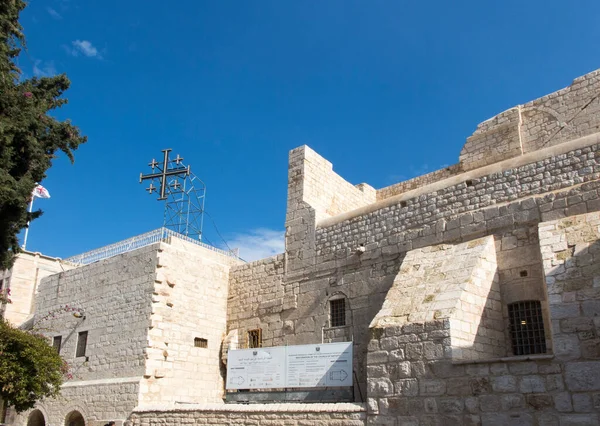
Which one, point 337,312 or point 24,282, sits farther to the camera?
point 24,282

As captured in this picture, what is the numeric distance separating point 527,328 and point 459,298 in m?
1.51

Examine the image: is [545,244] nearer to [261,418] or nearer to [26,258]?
[261,418]

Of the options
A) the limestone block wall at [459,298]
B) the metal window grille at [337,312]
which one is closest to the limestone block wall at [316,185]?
the metal window grille at [337,312]

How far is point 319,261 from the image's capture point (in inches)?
502

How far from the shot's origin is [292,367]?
423 inches

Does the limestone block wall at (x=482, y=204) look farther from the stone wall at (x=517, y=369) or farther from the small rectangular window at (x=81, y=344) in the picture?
the small rectangular window at (x=81, y=344)

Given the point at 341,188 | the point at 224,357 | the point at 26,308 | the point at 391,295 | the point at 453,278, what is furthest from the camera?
the point at 26,308

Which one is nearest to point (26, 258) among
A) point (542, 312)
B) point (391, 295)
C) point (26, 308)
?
point (26, 308)

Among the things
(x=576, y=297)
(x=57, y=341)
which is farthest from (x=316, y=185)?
(x=57, y=341)

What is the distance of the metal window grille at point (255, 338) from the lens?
529 inches

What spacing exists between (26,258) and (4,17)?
13.5 meters

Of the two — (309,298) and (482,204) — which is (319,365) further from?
(482,204)

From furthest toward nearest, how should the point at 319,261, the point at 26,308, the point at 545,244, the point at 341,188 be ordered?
the point at 26,308, the point at 341,188, the point at 319,261, the point at 545,244

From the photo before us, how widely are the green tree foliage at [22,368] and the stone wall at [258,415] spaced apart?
2.16 m
